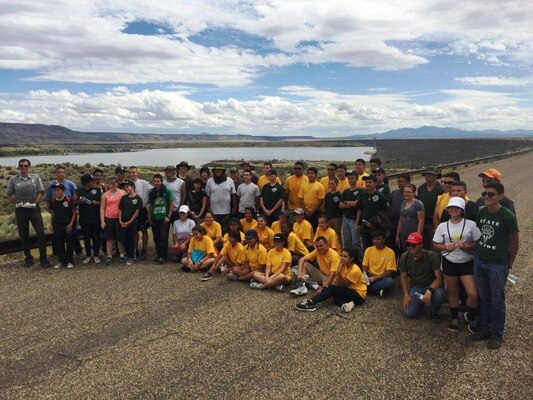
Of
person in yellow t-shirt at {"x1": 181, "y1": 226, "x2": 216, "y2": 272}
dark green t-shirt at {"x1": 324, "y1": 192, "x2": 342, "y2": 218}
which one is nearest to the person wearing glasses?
person in yellow t-shirt at {"x1": 181, "y1": 226, "x2": 216, "y2": 272}

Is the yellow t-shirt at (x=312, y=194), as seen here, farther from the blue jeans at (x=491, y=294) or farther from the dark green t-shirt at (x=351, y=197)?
the blue jeans at (x=491, y=294)

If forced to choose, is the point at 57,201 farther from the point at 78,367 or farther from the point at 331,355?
the point at 331,355

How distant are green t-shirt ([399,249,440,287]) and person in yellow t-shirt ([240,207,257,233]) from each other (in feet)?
11.1

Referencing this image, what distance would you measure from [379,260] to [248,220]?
2.84 meters

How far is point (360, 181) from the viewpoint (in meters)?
8.92

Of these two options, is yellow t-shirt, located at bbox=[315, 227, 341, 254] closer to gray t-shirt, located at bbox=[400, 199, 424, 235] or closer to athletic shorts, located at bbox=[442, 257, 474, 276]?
gray t-shirt, located at bbox=[400, 199, 424, 235]

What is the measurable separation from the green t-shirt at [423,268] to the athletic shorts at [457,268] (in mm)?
244

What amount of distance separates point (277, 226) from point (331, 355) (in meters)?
3.90

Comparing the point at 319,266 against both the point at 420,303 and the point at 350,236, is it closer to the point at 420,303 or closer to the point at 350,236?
the point at 350,236

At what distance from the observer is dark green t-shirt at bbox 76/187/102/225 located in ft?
28.8

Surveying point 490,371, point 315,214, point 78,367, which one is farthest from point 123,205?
point 490,371

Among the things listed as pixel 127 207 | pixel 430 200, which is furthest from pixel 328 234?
pixel 127 207

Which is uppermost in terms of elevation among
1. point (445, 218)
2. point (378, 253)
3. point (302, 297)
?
point (445, 218)

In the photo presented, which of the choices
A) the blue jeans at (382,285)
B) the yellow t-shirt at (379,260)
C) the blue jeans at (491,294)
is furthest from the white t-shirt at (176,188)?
the blue jeans at (491,294)
